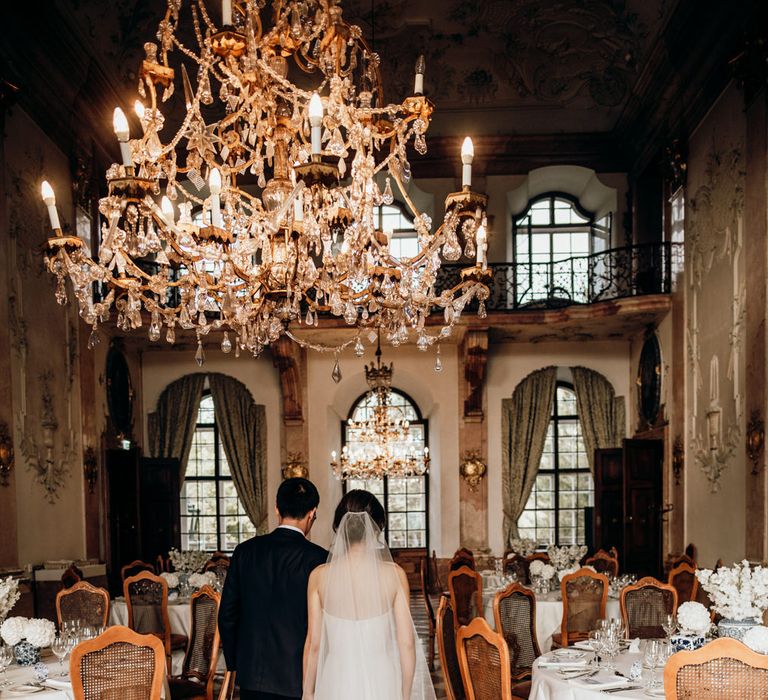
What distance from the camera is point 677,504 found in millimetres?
9836

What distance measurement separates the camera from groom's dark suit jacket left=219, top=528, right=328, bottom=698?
3625mm

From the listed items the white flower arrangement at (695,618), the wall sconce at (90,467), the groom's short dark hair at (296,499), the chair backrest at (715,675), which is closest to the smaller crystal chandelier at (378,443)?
the wall sconce at (90,467)

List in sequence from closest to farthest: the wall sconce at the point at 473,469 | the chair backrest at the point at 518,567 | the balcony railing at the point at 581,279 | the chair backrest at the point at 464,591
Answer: the chair backrest at the point at 464,591
the chair backrest at the point at 518,567
the balcony railing at the point at 581,279
the wall sconce at the point at 473,469

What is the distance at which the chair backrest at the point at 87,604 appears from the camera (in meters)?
6.16

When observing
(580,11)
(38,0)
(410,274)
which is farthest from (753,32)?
(38,0)

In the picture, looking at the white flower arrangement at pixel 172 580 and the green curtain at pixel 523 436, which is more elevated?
the green curtain at pixel 523 436

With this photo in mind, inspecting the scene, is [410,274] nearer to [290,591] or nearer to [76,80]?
[290,591]

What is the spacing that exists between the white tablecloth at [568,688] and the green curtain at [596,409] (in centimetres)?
817

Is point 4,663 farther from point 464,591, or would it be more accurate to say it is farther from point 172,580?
point 464,591

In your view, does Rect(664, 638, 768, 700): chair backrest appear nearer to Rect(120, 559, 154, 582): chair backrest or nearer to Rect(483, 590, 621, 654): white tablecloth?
Rect(483, 590, 621, 654): white tablecloth

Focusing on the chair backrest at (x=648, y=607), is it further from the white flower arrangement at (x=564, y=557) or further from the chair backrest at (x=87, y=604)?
the chair backrest at (x=87, y=604)

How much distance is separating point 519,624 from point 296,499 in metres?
3.02

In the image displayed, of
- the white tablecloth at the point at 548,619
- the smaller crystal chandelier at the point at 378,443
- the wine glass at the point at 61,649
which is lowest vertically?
the white tablecloth at the point at 548,619

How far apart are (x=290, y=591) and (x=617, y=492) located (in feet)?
29.5
